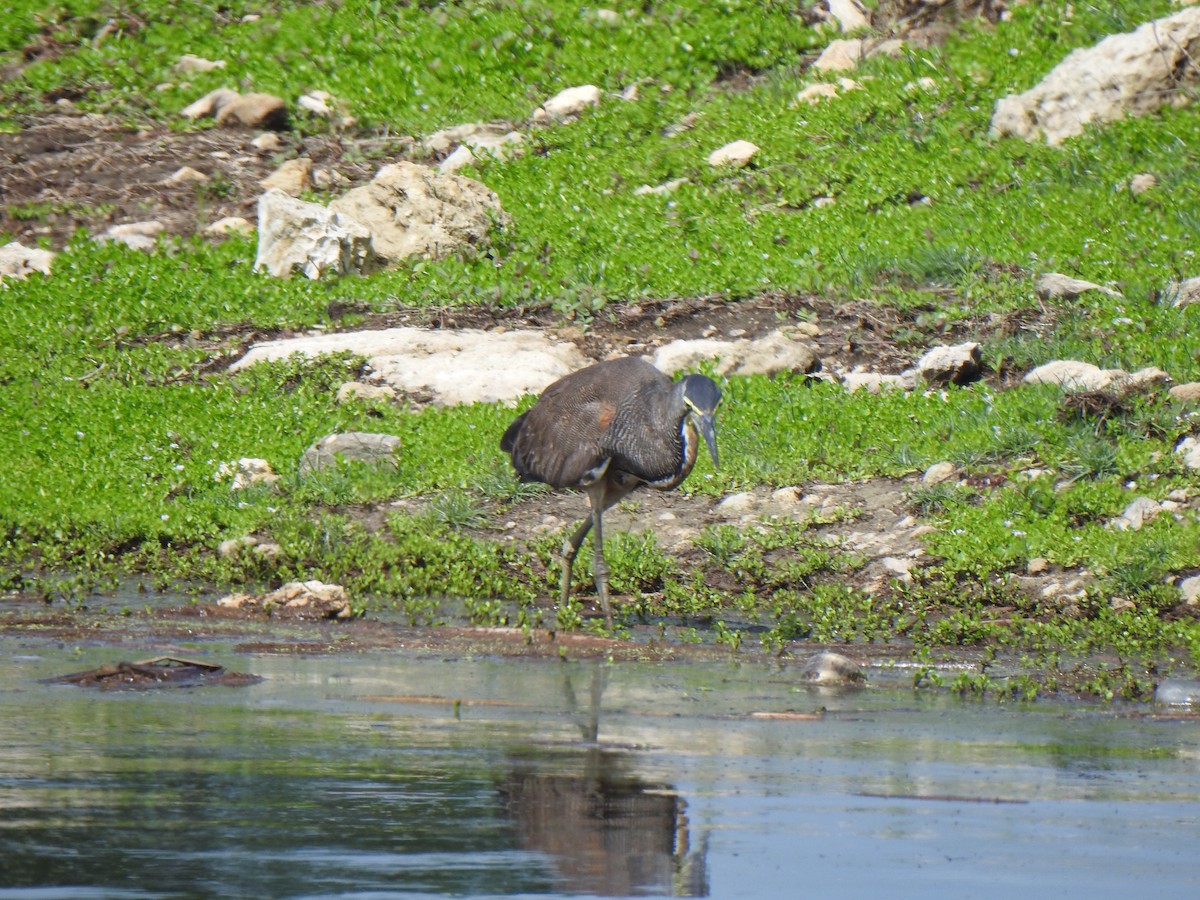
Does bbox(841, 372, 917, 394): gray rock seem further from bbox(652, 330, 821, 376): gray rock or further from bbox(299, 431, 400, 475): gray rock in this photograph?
bbox(299, 431, 400, 475): gray rock

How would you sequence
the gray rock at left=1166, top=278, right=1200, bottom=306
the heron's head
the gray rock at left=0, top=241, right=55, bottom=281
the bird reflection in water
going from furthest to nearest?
the gray rock at left=0, top=241, right=55, bottom=281
the gray rock at left=1166, top=278, right=1200, bottom=306
the heron's head
the bird reflection in water

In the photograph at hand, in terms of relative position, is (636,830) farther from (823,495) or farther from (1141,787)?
(823,495)

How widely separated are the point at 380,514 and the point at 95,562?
188cm

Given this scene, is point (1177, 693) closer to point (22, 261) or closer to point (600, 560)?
point (600, 560)

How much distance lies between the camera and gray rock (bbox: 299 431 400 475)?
13023 mm

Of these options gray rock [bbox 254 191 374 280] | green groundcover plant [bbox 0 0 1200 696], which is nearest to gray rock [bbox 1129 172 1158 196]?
green groundcover plant [bbox 0 0 1200 696]

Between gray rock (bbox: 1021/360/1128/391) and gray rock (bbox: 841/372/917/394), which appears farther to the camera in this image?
gray rock (bbox: 841/372/917/394)

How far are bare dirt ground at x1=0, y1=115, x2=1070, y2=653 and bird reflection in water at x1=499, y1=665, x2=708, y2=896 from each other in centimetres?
303

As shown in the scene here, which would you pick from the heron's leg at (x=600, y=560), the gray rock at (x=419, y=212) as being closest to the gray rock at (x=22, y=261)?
the gray rock at (x=419, y=212)

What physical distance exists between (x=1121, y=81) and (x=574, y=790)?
13843 millimetres

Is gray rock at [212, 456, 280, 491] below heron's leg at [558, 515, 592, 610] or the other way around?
the other way around

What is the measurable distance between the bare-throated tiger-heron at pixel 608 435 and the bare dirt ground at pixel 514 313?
0.97 m

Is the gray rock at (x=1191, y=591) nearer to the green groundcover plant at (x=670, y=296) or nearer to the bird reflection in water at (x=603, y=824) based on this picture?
the green groundcover plant at (x=670, y=296)

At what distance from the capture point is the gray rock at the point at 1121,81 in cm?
1814
